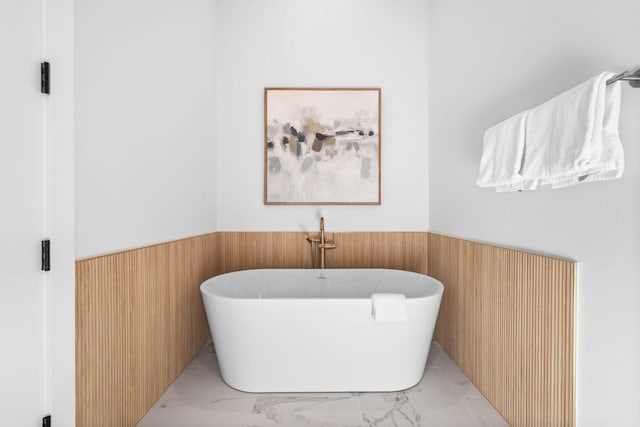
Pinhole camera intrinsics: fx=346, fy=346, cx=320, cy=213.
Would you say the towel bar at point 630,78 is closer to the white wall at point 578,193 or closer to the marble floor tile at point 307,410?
the white wall at point 578,193

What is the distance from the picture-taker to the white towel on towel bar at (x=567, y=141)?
996 mm

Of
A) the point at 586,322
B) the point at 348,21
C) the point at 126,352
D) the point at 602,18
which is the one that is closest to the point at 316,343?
the point at 126,352

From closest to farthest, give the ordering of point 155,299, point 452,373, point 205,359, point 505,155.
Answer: point 505,155
point 155,299
point 452,373
point 205,359

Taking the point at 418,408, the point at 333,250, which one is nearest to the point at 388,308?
the point at 418,408

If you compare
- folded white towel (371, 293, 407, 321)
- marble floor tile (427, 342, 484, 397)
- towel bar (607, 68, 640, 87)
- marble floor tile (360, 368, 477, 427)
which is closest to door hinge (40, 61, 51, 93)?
folded white towel (371, 293, 407, 321)

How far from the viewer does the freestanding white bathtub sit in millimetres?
1846

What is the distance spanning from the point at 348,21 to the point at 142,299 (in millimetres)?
2510

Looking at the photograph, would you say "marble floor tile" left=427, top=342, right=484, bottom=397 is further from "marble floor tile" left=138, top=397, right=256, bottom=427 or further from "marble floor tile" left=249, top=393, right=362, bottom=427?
"marble floor tile" left=138, top=397, right=256, bottom=427

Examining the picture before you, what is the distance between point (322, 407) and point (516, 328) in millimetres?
1035

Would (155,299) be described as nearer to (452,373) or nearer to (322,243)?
(322,243)

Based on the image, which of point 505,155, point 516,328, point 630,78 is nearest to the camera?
point 630,78

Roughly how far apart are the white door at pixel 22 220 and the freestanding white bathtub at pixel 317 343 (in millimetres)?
854

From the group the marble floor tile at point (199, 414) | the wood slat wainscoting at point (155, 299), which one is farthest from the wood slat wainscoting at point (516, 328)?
the marble floor tile at point (199, 414)

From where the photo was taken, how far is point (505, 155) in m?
1.43
